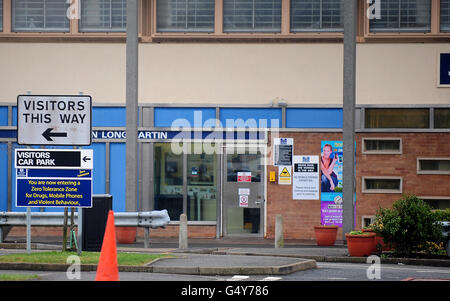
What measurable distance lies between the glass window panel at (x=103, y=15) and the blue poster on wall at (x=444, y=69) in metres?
9.62

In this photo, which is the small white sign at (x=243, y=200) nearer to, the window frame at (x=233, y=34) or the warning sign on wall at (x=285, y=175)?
the warning sign on wall at (x=285, y=175)

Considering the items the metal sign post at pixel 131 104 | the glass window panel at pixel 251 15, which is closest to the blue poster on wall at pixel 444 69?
the glass window panel at pixel 251 15

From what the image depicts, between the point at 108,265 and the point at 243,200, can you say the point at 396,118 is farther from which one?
the point at 108,265

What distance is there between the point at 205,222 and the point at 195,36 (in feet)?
18.5

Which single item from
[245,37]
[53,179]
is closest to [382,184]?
[245,37]

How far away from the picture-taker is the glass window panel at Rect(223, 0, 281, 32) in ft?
82.8

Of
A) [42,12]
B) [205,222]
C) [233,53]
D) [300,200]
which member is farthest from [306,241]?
[42,12]

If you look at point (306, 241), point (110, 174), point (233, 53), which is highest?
A: point (233, 53)

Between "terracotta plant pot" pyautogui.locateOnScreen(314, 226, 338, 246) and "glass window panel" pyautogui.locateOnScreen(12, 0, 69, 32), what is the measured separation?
1004 cm

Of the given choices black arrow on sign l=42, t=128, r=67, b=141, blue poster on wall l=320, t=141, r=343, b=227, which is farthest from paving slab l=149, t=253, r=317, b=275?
blue poster on wall l=320, t=141, r=343, b=227

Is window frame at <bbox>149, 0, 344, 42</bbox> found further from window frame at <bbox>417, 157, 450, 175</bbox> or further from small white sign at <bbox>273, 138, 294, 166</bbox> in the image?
window frame at <bbox>417, 157, 450, 175</bbox>

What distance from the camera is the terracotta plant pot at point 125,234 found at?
21375 mm
